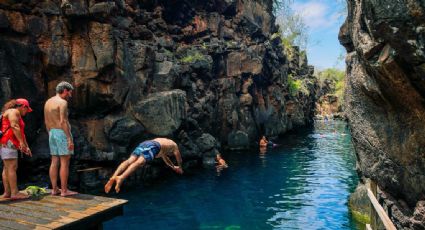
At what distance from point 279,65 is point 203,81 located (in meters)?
20.9

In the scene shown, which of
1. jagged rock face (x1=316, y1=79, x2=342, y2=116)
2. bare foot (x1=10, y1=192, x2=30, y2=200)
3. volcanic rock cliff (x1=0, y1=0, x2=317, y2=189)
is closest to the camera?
bare foot (x1=10, y1=192, x2=30, y2=200)

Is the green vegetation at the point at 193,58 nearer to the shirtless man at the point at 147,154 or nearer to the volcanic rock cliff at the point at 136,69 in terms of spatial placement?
the volcanic rock cliff at the point at 136,69

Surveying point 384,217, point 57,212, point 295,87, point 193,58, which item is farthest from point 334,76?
point 57,212

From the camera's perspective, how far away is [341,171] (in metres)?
28.3

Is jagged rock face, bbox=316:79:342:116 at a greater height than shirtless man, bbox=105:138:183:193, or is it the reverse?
jagged rock face, bbox=316:79:342:116

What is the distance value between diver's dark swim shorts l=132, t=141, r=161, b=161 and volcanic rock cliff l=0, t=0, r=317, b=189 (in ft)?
34.7

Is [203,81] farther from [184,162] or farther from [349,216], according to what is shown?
[349,216]

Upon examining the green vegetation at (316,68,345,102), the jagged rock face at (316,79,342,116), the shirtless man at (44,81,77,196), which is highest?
the green vegetation at (316,68,345,102)

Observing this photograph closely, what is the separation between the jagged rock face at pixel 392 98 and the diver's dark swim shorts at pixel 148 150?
619 cm

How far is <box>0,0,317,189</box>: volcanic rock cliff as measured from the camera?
2045 centimetres

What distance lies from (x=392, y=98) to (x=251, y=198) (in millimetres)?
13925

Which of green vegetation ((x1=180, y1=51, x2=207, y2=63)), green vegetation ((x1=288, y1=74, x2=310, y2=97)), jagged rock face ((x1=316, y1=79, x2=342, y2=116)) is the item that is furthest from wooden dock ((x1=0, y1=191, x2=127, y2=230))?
jagged rock face ((x1=316, y1=79, x2=342, y2=116))

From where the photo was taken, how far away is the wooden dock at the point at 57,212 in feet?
25.9

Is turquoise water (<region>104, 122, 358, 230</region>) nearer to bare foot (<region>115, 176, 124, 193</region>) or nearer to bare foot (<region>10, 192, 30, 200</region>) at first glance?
bare foot (<region>115, 176, 124, 193</region>)
